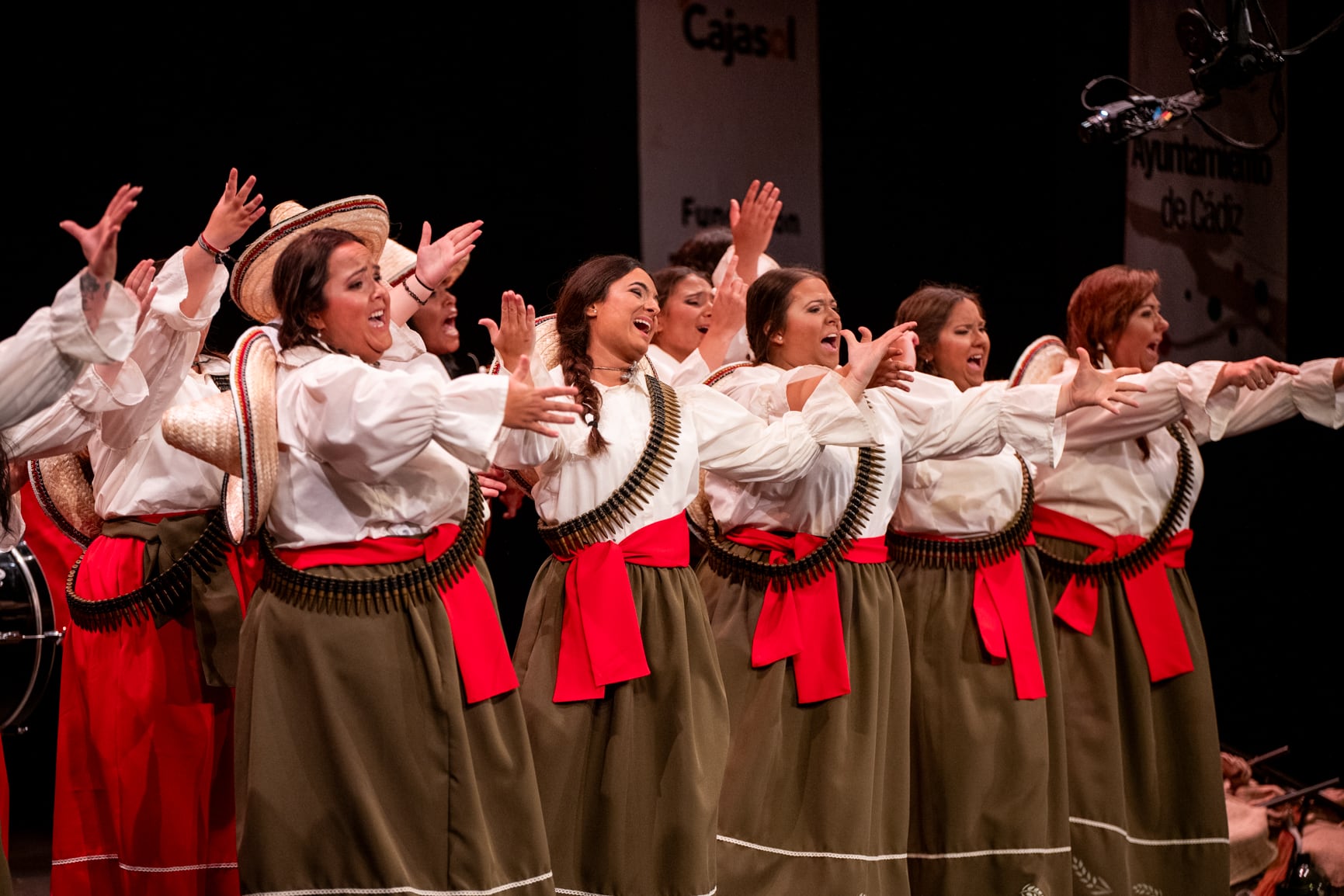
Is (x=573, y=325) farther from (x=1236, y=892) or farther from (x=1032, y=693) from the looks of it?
(x=1236, y=892)

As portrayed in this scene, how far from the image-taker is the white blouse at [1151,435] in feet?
13.1

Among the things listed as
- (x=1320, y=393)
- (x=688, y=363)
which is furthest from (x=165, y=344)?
(x=1320, y=393)

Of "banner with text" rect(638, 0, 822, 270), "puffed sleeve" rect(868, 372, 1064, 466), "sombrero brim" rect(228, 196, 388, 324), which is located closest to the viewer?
"sombrero brim" rect(228, 196, 388, 324)

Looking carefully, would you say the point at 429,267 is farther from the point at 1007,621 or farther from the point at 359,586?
the point at 1007,621

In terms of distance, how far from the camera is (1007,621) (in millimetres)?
3812

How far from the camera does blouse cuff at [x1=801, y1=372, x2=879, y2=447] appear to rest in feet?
10.8

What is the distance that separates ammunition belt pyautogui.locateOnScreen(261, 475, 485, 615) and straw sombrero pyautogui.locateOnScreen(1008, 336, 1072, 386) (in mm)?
1940

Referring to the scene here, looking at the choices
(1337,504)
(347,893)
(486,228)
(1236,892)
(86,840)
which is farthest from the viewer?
(1337,504)

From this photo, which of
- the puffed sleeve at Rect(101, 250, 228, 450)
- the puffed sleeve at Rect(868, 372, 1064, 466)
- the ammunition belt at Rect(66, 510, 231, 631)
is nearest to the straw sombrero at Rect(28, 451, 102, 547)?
the ammunition belt at Rect(66, 510, 231, 631)

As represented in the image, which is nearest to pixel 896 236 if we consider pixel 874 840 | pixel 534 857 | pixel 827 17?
pixel 827 17

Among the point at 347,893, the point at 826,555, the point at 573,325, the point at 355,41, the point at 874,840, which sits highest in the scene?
the point at 355,41

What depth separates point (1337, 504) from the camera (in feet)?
20.6

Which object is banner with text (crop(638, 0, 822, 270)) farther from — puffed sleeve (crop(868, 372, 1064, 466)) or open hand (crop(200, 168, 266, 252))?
open hand (crop(200, 168, 266, 252))

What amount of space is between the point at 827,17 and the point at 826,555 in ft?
11.5
